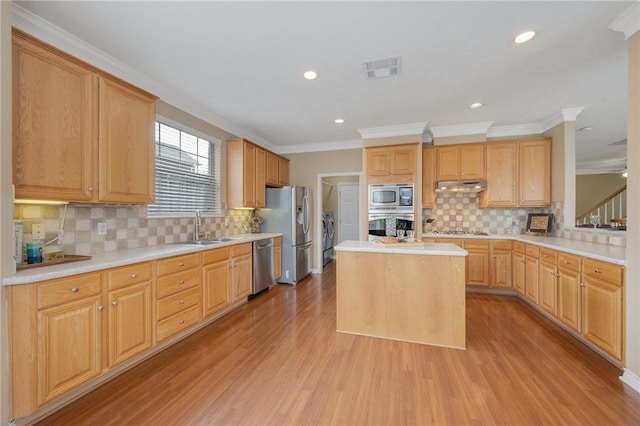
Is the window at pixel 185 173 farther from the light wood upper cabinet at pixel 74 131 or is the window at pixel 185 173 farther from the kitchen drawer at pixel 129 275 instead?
the kitchen drawer at pixel 129 275

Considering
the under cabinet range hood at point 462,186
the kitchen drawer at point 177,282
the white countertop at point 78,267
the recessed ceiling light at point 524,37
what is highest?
the recessed ceiling light at point 524,37

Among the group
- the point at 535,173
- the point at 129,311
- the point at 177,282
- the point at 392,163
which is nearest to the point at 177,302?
the point at 177,282

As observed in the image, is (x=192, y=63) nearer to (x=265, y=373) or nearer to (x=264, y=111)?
(x=264, y=111)

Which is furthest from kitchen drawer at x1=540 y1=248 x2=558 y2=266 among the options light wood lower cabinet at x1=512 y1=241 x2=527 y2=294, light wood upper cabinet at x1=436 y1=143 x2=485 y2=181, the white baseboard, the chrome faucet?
the chrome faucet

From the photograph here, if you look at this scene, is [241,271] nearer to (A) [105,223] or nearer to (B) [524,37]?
(A) [105,223]

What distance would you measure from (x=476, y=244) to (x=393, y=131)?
217 centimetres

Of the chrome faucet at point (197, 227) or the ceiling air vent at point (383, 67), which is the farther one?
the chrome faucet at point (197, 227)

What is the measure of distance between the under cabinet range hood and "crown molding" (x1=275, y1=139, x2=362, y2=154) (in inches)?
67.6

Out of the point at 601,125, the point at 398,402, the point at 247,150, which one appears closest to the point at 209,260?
the point at 247,150

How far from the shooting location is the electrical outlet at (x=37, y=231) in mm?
1912

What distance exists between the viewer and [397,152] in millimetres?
4262

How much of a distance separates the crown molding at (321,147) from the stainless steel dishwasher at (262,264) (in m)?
2.14

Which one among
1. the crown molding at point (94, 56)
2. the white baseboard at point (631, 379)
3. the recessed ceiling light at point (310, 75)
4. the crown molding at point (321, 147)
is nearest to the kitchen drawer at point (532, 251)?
the white baseboard at point (631, 379)

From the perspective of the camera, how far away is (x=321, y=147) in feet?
17.5
